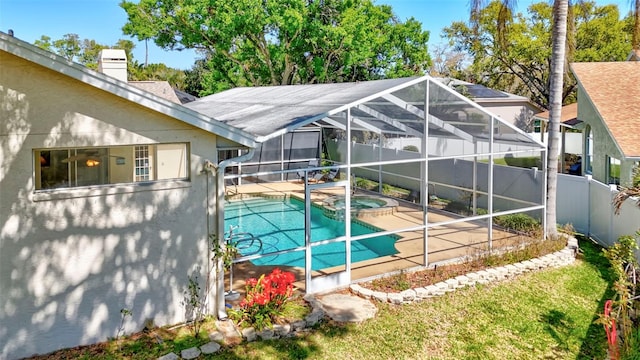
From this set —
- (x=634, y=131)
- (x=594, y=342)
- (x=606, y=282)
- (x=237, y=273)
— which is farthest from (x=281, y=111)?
(x=634, y=131)

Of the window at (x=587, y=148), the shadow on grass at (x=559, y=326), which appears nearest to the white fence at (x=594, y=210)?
the shadow on grass at (x=559, y=326)

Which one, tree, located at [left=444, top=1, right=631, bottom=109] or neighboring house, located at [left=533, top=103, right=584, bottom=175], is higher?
tree, located at [left=444, top=1, right=631, bottom=109]

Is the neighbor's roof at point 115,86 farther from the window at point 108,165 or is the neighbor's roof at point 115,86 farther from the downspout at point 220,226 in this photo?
the window at point 108,165

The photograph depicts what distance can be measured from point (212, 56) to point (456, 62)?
24.4 m

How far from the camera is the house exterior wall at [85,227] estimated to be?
22.1 feet

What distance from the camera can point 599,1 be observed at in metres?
32.1

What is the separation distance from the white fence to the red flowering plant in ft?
27.5

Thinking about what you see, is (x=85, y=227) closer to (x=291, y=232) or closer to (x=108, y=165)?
(x=108, y=165)

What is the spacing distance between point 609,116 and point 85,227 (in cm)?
1467

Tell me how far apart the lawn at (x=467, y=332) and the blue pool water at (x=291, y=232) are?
10.4 feet

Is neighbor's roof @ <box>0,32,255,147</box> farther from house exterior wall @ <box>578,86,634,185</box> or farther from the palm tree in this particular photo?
house exterior wall @ <box>578,86,634,185</box>

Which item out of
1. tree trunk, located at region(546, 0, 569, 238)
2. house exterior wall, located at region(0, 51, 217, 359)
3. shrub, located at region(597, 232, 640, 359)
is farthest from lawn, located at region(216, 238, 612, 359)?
tree trunk, located at region(546, 0, 569, 238)

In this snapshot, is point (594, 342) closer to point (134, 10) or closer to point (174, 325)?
point (174, 325)

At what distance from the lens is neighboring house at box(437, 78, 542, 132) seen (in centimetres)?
3136
